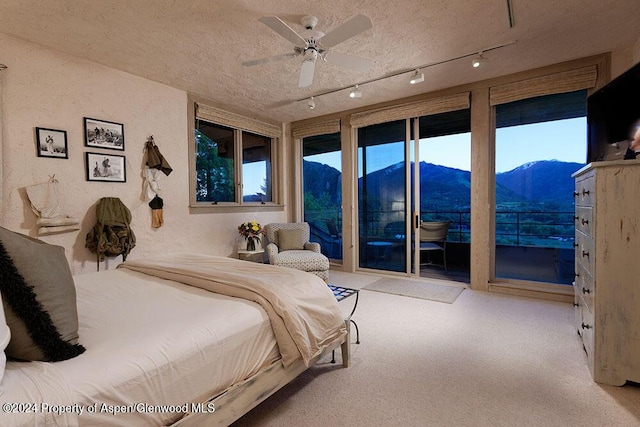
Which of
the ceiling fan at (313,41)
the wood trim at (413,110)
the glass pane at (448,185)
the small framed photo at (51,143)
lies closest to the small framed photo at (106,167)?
the small framed photo at (51,143)

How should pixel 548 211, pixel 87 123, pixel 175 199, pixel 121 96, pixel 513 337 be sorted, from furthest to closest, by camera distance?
pixel 548 211, pixel 175 199, pixel 121 96, pixel 87 123, pixel 513 337

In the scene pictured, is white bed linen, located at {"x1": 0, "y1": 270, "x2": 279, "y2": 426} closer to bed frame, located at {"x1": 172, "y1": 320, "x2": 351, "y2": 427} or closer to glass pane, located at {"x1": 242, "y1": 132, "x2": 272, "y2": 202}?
bed frame, located at {"x1": 172, "y1": 320, "x2": 351, "y2": 427}

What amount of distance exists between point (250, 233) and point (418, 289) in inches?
95.4

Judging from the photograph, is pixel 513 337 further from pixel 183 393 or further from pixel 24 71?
pixel 24 71

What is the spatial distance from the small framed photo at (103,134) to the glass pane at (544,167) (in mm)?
4456

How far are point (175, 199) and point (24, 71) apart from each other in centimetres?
173

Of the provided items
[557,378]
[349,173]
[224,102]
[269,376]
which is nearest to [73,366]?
[269,376]

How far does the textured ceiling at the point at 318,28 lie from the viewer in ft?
7.19

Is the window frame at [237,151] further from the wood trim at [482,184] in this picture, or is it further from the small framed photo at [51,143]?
the wood trim at [482,184]

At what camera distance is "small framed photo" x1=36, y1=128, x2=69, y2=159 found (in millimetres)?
2631

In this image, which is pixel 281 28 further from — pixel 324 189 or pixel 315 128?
pixel 324 189

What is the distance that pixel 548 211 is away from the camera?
4594 millimetres

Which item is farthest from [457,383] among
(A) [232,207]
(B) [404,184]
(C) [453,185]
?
(C) [453,185]

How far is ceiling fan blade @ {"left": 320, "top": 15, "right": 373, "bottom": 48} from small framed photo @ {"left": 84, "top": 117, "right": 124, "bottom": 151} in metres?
2.43
